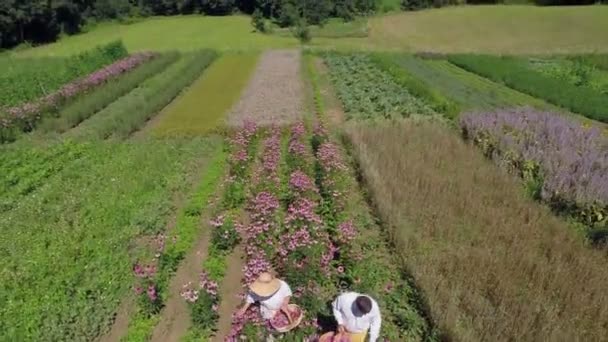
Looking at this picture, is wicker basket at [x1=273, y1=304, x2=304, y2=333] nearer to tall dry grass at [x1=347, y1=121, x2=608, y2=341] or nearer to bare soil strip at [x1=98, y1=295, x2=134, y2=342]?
tall dry grass at [x1=347, y1=121, x2=608, y2=341]

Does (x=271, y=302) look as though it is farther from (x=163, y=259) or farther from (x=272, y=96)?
(x=272, y=96)

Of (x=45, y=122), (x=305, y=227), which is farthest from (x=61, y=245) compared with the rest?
(x=45, y=122)

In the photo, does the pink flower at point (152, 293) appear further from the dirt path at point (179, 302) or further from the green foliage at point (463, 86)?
the green foliage at point (463, 86)

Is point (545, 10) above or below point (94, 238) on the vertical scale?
above

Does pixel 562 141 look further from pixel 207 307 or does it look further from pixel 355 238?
pixel 207 307

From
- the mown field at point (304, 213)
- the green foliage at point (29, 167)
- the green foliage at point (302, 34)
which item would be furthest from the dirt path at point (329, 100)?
the green foliage at point (302, 34)
